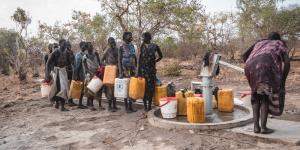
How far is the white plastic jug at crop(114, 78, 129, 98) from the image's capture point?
8.45m

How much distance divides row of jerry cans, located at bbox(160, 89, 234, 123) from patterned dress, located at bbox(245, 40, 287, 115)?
1.05m

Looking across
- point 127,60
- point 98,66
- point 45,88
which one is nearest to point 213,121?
point 127,60

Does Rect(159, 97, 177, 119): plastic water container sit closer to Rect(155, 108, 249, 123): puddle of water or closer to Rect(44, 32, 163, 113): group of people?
Rect(155, 108, 249, 123): puddle of water

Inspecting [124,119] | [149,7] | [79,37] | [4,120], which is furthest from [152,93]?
[79,37]

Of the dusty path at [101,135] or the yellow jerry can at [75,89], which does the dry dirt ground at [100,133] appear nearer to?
the dusty path at [101,135]

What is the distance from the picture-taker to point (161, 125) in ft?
23.1

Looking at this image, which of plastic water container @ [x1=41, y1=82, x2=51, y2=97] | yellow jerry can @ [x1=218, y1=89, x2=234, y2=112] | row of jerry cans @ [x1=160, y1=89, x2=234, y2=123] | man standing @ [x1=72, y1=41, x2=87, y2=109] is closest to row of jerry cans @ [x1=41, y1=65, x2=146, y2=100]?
man standing @ [x1=72, y1=41, x2=87, y2=109]

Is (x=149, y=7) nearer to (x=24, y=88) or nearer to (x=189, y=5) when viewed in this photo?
(x=189, y=5)

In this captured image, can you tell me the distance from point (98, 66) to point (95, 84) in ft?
2.21

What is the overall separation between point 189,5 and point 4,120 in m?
8.75

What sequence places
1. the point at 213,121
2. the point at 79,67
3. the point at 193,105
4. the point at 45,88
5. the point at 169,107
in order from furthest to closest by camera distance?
the point at 45,88 → the point at 79,67 → the point at 169,107 → the point at 213,121 → the point at 193,105

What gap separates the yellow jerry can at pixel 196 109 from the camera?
6.72 metres

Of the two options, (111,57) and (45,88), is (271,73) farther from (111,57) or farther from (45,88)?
(45,88)

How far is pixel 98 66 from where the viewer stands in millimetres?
9875
